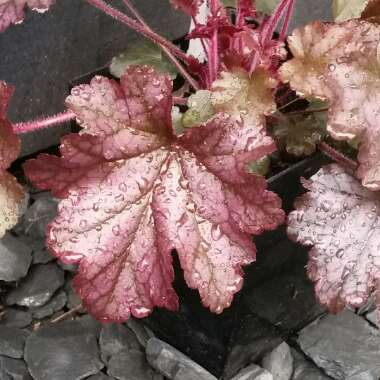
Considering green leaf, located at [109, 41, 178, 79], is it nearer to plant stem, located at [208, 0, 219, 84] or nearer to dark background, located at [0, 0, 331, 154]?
plant stem, located at [208, 0, 219, 84]

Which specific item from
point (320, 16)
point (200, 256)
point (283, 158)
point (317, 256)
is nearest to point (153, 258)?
point (200, 256)

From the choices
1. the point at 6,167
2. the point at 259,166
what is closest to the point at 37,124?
the point at 6,167

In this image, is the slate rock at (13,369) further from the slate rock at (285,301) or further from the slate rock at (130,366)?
the slate rock at (285,301)

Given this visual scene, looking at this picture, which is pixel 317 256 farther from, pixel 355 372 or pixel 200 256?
pixel 355 372

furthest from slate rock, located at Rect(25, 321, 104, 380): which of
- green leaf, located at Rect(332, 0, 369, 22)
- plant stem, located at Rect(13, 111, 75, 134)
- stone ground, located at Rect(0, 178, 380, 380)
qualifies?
green leaf, located at Rect(332, 0, 369, 22)

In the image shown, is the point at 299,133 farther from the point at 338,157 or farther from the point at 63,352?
the point at 63,352
